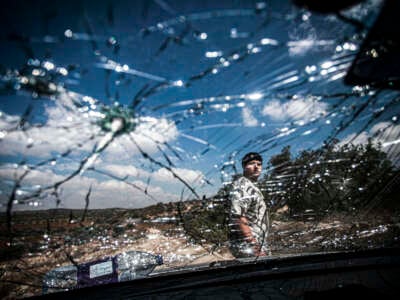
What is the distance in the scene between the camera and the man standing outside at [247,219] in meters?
2.52

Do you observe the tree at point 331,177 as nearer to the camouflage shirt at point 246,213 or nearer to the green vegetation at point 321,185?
the green vegetation at point 321,185

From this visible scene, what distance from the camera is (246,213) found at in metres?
2.60

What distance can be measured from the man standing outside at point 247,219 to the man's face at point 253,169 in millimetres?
105

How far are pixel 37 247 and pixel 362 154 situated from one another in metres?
3.57

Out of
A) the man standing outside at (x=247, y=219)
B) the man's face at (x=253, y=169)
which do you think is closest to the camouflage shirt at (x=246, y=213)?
the man standing outside at (x=247, y=219)

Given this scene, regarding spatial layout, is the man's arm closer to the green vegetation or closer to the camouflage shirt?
the camouflage shirt

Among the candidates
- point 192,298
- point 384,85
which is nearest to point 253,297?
point 192,298

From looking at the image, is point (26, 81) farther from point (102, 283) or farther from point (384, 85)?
point (384, 85)

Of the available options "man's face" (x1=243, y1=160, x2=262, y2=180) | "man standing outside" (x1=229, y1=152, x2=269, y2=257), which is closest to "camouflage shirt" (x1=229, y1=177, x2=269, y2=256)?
"man standing outside" (x1=229, y1=152, x2=269, y2=257)

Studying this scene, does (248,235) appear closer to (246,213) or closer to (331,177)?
(246,213)

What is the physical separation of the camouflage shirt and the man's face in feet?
0.69

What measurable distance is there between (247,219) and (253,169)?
2.13 ft

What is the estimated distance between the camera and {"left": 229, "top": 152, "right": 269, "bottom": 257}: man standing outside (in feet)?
8.27

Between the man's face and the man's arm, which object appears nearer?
the man's arm
